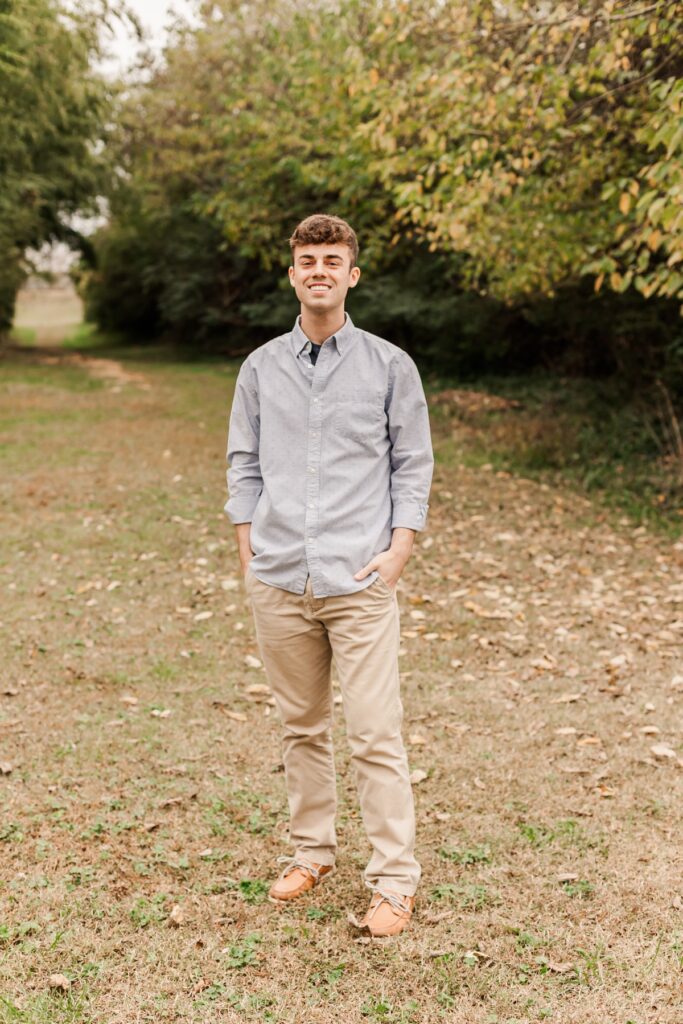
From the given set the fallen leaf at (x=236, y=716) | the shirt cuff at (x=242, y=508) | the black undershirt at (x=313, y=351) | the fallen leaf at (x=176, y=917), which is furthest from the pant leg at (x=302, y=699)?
the fallen leaf at (x=236, y=716)

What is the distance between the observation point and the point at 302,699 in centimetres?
336

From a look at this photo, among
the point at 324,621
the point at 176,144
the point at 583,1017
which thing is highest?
the point at 176,144

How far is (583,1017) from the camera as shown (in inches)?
113

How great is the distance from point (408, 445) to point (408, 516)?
0.25 m

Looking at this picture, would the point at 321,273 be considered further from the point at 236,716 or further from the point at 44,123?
the point at 44,123

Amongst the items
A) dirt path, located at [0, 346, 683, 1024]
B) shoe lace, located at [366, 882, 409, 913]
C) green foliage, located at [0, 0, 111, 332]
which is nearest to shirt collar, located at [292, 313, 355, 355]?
shoe lace, located at [366, 882, 409, 913]

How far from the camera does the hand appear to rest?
10.1 feet

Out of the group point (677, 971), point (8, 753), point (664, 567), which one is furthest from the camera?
point (664, 567)

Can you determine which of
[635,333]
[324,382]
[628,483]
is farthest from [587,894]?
[635,333]

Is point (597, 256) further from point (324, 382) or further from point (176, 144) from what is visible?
point (176, 144)

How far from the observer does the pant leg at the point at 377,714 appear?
313 cm

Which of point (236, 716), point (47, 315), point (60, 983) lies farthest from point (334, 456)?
point (47, 315)

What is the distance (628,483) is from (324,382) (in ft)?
29.7

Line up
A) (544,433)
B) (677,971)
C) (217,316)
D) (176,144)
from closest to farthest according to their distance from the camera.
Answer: (677,971)
(544,433)
(176,144)
(217,316)
